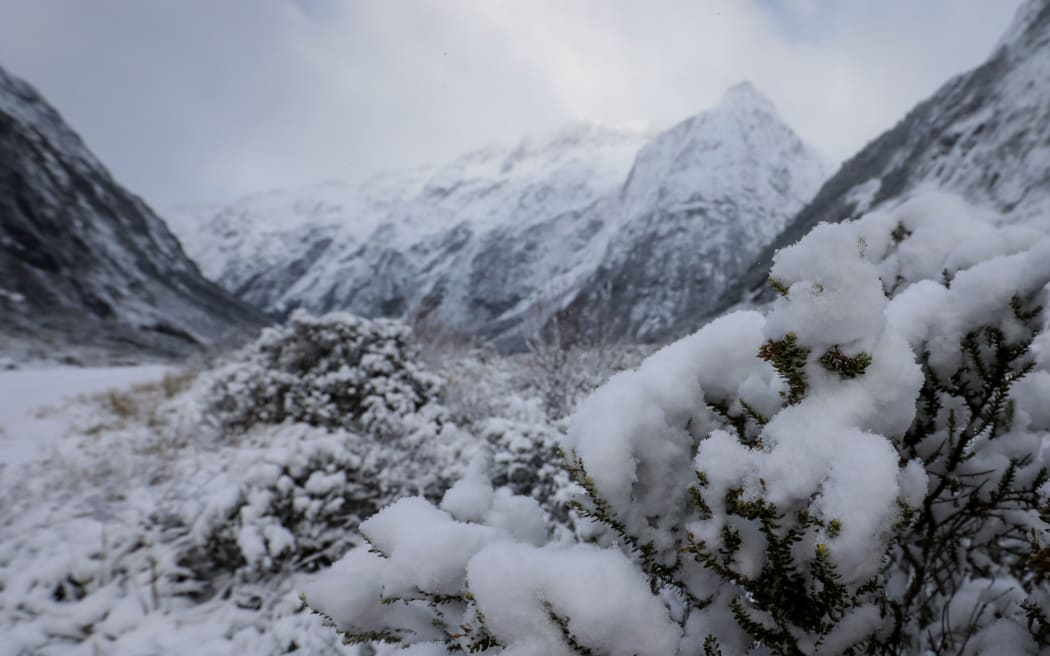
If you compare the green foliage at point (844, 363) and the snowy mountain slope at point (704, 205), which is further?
the snowy mountain slope at point (704, 205)

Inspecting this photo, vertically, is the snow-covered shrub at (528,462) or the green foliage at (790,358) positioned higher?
the snow-covered shrub at (528,462)

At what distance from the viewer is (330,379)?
19.1ft

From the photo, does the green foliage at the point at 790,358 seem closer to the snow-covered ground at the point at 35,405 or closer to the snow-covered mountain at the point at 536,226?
the snow-covered ground at the point at 35,405

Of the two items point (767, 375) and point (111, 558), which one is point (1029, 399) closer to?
point (767, 375)

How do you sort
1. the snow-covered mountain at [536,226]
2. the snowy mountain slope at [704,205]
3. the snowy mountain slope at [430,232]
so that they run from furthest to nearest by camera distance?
the snowy mountain slope at [430,232], the snow-covered mountain at [536,226], the snowy mountain slope at [704,205]

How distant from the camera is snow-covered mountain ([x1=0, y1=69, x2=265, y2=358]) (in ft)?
75.0

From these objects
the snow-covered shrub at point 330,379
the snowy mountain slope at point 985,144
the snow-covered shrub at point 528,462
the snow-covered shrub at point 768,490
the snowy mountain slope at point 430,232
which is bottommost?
the snow-covered shrub at point 768,490

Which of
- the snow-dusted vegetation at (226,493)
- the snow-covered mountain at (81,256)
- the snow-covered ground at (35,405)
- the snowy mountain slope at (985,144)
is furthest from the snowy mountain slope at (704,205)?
the snow-dusted vegetation at (226,493)

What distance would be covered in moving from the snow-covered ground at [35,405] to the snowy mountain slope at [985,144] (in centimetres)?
962

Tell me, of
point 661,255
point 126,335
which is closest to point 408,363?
point 126,335

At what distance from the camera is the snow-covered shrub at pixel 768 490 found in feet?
2.45

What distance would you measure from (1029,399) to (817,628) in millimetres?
974

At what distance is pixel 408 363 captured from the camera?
673 cm

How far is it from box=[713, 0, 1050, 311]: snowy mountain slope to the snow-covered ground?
9620 millimetres
